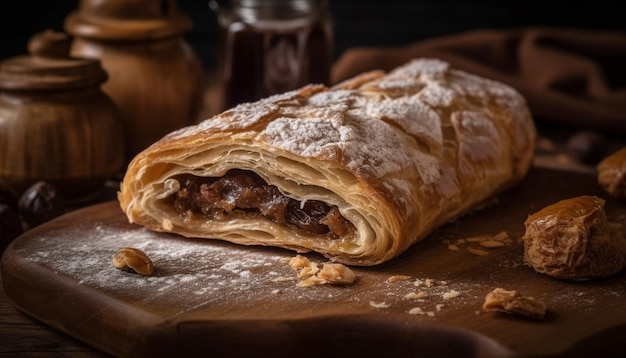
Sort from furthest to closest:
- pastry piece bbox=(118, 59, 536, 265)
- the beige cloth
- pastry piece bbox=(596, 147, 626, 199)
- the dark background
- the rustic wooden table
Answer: the dark background → the beige cloth → pastry piece bbox=(596, 147, 626, 199) → pastry piece bbox=(118, 59, 536, 265) → the rustic wooden table

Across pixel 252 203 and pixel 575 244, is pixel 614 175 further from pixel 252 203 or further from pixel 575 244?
pixel 252 203

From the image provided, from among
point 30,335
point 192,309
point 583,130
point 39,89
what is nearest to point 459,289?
point 192,309

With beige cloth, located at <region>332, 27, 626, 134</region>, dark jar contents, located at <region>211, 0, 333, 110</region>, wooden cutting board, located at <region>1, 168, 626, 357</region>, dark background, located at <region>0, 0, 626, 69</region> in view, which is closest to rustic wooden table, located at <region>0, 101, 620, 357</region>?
wooden cutting board, located at <region>1, 168, 626, 357</region>

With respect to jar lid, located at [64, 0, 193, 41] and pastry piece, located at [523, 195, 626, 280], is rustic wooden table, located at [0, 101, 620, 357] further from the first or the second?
jar lid, located at [64, 0, 193, 41]

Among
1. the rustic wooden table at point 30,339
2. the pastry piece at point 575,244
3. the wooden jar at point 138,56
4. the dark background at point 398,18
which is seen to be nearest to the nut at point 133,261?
the rustic wooden table at point 30,339

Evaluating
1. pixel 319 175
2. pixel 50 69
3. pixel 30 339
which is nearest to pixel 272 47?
pixel 50 69

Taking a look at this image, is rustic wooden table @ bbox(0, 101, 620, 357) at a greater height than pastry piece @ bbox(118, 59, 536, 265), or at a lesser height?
lesser
